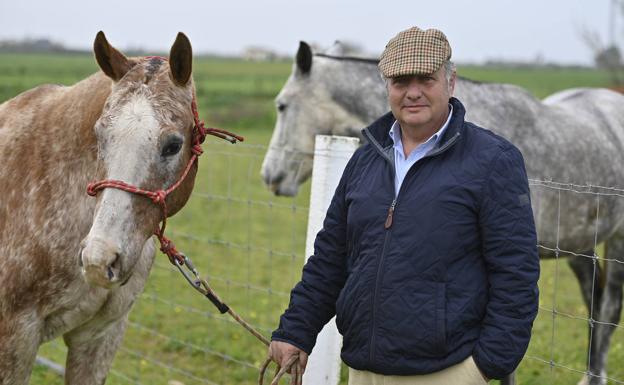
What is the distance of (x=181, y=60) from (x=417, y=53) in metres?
0.88

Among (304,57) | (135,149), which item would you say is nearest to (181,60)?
(135,149)

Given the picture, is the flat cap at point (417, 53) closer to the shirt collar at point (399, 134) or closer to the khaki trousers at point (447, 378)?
the shirt collar at point (399, 134)

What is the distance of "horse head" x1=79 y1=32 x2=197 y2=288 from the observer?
2279mm

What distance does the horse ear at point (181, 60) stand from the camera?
8.43 feet

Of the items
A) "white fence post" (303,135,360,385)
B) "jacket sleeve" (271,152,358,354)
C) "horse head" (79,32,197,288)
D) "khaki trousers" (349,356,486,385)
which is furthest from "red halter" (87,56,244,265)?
"khaki trousers" (349,356,486,385)

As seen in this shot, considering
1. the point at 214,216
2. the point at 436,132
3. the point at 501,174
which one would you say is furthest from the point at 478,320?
the point at 214,216

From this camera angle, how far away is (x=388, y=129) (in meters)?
2.41

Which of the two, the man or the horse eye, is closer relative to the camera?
the man

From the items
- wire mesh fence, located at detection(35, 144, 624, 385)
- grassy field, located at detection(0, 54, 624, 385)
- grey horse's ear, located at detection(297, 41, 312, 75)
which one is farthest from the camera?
grassy field, located at detection(0, 54, 624, 385)

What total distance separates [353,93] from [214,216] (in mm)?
6806

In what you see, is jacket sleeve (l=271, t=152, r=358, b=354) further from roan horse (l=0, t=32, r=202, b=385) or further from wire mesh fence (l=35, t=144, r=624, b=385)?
wire mesh fence (l=35, t=144, r=624, b=385)

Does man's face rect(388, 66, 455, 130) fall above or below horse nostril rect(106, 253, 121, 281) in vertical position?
above

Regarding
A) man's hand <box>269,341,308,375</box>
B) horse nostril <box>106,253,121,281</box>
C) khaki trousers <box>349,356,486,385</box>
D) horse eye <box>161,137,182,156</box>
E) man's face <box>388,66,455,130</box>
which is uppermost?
man's face <box>388,66,455,130</box>

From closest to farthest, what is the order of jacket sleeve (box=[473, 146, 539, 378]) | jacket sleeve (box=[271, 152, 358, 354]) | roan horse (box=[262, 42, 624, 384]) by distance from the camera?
jacket sleeve (box=[473, 146, 539, 378]) → jacket sleeve (box=[271, 152, 358, 354]) → roan horse (box=[262, 42, 624, 384])
